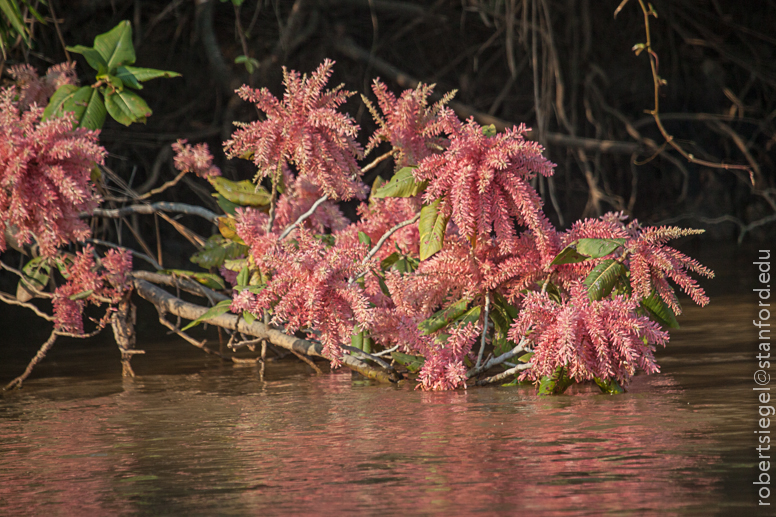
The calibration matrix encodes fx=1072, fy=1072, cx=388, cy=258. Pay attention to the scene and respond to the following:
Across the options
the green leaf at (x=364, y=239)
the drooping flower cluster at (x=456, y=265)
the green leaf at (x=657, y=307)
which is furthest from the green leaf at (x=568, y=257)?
the green leaf at (x=364, y=239)

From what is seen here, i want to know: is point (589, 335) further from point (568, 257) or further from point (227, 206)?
point (227, 206)

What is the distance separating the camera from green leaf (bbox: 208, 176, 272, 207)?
15.6 ft

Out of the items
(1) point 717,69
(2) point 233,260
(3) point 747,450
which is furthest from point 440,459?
(1) point 717,69

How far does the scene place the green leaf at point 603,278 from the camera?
3.71 meters

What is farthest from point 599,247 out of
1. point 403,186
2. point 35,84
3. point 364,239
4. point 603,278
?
point 35,84

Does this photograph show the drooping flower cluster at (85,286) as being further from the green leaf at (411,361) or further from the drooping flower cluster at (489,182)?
the drooping flower cluster at (489,182)

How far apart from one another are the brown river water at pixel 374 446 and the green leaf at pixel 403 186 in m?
0.74

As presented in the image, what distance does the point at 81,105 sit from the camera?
14.6ft

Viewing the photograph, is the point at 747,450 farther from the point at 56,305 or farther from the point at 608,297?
the point at 56,305

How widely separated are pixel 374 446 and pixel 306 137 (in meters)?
1.44

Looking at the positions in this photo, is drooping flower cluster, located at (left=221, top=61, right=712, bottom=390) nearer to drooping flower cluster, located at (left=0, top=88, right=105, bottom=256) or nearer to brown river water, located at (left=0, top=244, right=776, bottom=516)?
brown river water, located at (left=0, top=244, right=776, bottom=516)

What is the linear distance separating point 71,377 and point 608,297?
236 centimetres

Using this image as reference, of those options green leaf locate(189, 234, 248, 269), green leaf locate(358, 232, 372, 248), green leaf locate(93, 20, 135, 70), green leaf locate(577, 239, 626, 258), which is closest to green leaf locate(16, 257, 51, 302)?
green leaf locate(189, 234, 248, 269)

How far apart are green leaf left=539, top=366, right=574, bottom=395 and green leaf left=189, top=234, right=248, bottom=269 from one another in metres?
1.66
